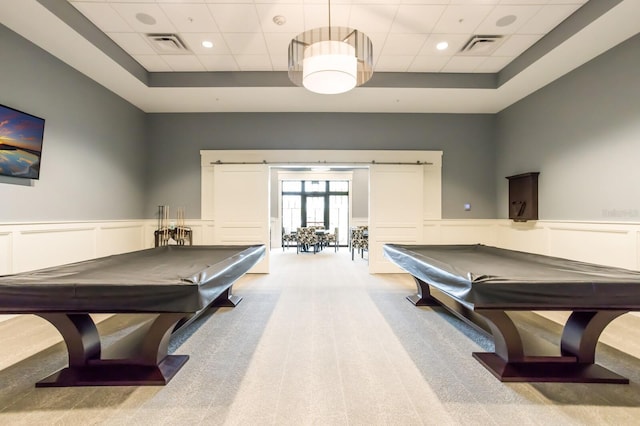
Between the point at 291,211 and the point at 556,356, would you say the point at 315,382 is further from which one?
the point at 291,211

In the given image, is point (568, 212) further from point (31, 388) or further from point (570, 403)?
point (31, 388)

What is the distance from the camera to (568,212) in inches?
163

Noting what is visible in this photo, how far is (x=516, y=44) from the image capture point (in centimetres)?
381

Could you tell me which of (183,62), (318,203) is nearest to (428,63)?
(183,62)

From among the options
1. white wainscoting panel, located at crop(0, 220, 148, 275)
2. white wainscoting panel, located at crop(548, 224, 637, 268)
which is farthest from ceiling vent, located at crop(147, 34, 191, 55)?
white wainscoting panel, located at crop(548, 224, 637, 268)

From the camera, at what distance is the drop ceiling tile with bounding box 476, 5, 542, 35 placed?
3.16 m

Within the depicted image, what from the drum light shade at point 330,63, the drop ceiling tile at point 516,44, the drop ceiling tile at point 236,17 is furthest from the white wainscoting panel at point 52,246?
the drop ceiling tile at point 516,44

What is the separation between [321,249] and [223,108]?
5.60m

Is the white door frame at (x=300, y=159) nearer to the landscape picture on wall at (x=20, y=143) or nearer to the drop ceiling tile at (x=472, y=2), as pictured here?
the landscape picture on wall at (x=20, y=143)

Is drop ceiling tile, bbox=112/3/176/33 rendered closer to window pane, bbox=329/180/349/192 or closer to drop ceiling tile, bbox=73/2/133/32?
drop ceiling tile, bbox=73/2/133/32

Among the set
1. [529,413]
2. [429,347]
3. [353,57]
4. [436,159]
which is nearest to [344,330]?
[429,347]

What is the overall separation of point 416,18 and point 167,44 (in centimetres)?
312

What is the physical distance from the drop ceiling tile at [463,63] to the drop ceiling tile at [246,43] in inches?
106

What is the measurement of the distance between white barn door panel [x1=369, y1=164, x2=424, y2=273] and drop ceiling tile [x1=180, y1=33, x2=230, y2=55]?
10.5ft
